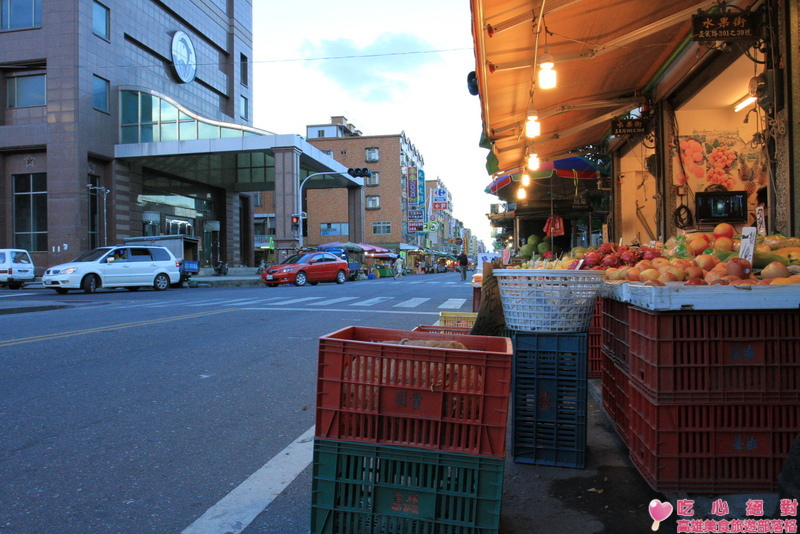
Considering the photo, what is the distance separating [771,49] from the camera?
541 cm

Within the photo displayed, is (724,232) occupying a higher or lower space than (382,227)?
lower

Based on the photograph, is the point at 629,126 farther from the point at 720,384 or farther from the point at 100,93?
the point at 100,93

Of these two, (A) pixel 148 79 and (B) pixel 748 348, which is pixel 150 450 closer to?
(B) pixel 748 348

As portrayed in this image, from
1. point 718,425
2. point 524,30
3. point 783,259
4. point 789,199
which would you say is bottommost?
point 718,425

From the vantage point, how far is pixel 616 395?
11.9 ft

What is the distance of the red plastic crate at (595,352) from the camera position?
484 centimetres

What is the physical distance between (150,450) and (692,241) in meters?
4.26

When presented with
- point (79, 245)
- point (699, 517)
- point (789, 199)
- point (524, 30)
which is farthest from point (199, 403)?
point (79, 245)

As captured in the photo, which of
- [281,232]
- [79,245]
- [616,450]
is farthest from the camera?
[281,232]

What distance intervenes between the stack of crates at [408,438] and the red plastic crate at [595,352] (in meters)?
2.91

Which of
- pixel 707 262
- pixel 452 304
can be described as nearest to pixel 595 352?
pixel 707 262

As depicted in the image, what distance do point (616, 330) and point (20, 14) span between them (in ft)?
115

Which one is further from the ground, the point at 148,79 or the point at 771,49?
the point at 148,79

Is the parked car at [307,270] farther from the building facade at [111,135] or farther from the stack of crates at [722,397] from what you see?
the stack of crates at [722,397]
